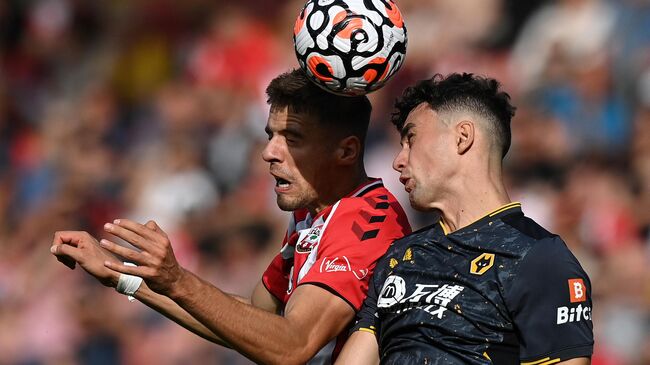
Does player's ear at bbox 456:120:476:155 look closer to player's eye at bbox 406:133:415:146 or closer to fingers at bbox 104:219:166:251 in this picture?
player's eye at bbox 406:133:415:146

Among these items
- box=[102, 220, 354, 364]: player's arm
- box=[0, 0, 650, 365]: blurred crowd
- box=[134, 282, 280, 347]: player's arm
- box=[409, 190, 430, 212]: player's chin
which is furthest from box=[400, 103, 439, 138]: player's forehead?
box=[0, 0, 650, 365]: blurred crowd

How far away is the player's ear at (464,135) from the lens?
14.9 feet

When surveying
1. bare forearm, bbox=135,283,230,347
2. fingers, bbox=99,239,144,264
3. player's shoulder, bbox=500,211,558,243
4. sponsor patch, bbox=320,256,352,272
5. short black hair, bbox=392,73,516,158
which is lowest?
bare forearm, bbox=135,283,230,347

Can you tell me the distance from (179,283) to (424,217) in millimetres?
4884

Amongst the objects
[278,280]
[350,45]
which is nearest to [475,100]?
[350,45]

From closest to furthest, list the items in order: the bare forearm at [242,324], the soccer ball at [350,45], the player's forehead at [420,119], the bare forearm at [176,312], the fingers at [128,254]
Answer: the fingers at [128,254]
the bare forearm at [242,324]
the player's forehead at [420,119]
the soccer ball at [350,45]
the bare forearm at [176,312]

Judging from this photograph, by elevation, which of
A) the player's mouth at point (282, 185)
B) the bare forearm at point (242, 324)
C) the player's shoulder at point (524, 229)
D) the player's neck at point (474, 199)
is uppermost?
the player's mouth at point (282, 185)

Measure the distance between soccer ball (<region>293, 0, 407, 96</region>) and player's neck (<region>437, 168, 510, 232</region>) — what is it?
67 cm

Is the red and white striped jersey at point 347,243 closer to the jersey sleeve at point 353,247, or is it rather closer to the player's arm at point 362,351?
the jersey sleeve at point 353,247

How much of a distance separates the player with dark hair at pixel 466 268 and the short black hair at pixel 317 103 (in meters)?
0.40

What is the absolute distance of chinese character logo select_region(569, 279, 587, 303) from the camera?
406 centimetres

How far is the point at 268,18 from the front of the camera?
11484 mm

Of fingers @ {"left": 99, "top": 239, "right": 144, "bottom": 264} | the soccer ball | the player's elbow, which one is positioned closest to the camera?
fingers @ {"left": 99, "top": 239, "right": 144, "bottom": 264}

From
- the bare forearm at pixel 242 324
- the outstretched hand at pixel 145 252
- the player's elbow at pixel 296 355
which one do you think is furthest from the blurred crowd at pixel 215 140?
the outstretched hand at pixel 145 252
